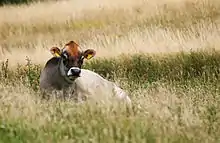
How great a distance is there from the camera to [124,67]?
14.2 m

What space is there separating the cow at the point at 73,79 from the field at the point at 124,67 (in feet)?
1.12

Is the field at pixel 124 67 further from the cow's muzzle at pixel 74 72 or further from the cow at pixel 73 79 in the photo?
the cow's muzzle at pixel 74 72

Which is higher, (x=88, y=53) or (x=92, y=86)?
(x=88, y=53)

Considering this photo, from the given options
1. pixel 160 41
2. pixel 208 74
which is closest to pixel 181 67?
pixel 208 74

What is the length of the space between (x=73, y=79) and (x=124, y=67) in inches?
175

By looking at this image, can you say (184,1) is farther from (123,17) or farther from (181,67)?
(181,67)

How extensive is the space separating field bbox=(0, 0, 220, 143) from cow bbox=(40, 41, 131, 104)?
0.34 m

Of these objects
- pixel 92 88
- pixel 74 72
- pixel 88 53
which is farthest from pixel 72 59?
pixel 92 88

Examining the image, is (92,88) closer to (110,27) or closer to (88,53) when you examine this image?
(88,53)

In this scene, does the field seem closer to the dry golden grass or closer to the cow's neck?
the dry golden grass

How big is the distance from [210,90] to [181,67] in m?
4.24

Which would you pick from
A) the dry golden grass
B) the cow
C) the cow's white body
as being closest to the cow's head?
the cow

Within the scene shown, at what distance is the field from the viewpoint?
23.0ft

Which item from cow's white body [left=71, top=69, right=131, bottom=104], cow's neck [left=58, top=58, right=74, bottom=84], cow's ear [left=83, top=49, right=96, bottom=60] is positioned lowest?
cow's white body [left=71, top=69, right=131, bottom=104]
